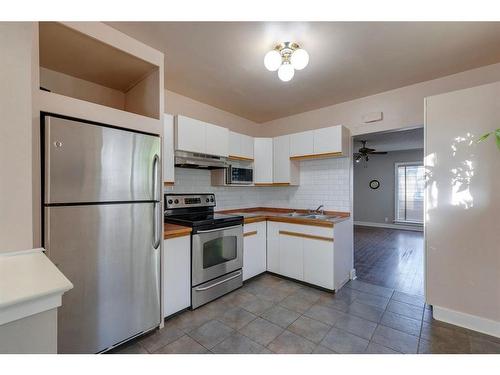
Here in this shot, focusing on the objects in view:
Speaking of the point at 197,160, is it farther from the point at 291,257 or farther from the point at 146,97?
the point at 291,257

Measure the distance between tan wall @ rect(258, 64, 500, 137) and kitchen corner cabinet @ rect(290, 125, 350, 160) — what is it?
0.27 metres

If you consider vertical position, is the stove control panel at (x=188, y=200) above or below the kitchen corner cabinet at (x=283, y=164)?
below

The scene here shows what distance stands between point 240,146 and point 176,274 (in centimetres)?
196

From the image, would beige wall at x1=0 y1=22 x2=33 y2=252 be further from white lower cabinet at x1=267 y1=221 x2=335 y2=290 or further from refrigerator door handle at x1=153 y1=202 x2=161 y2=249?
white lower cabinet at x1=267 y1=221 x2=335 y2=290

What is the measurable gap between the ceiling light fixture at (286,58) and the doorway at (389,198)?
3.39 m

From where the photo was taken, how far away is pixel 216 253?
8.64 feet

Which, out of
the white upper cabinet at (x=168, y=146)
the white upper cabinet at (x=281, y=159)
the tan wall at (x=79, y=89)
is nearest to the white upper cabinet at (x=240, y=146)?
the white upper cabinet at (x=281, y=159)

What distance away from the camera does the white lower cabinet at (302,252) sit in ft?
9.12

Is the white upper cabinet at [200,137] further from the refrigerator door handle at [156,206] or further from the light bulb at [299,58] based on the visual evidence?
the light bulb at [299,58]

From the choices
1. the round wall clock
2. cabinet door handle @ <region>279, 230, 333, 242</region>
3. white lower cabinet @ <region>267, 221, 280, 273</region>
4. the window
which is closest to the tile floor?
white lower cabinet @ <region>267, 221, 280, 273</region>

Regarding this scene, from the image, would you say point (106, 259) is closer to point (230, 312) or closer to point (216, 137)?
A: point (230, 312)

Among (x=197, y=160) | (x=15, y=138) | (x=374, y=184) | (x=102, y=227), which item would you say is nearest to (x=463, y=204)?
(x=197, y=160)

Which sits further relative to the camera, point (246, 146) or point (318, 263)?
point (246, 146)
